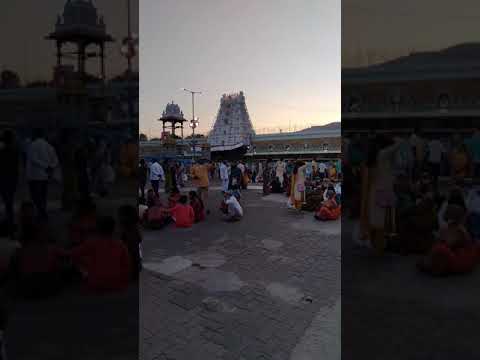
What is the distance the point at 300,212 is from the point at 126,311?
24.3 ft

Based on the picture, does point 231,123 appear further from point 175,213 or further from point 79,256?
point 79,256

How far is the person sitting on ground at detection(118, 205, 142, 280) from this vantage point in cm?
268

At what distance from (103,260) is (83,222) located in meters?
0.27

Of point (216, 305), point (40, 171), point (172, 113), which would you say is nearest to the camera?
point (40, 171)

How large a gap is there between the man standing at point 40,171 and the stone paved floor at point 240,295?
1.28m

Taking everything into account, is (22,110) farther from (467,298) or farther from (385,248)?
(467,298)

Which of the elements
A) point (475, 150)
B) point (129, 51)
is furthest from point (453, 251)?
point (129, 51)

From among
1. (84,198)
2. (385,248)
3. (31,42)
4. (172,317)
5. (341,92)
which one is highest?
(31,42)

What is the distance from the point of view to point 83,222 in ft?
8.49

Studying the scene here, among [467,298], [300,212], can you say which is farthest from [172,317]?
[300,212]

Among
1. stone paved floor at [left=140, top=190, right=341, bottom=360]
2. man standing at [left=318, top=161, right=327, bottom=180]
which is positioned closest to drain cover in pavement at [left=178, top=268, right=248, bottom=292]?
Result: stone paved floor at [left=140, top=190, right=341, bottom=360]

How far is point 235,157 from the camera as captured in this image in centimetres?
3103

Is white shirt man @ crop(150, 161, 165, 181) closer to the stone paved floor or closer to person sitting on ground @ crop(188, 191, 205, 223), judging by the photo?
person sitting on ground @ crop(188, 191, 205, 223)

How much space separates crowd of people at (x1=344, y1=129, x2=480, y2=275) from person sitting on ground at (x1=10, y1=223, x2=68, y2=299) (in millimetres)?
1878
